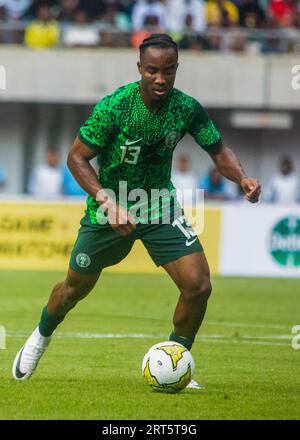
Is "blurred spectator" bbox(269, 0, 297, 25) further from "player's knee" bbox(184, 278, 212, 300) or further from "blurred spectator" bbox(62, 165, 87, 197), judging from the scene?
"player's knee" bbox(184, 278, 212, 300)

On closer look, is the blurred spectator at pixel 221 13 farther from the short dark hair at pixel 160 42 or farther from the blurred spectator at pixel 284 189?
the short dark hair at pixel 160 42

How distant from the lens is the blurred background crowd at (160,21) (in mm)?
26719

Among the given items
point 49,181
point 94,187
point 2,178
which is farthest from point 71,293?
point 2,178

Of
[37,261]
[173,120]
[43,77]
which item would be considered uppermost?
[173,120]

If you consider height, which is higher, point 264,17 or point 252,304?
point 264,17

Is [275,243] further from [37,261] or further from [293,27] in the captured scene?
[293,27]

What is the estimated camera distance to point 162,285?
19641 millimetres

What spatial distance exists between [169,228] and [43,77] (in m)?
19.6

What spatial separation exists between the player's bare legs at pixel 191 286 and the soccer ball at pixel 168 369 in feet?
0.88

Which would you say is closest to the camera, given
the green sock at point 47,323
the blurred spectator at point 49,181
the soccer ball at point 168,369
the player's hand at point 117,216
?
the player's hand at point 117,216

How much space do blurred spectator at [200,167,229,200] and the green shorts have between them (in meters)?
14.6

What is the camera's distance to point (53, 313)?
9.54 metres

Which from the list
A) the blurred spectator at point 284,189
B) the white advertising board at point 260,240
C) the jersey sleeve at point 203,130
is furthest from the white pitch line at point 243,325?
the blurred spectator at point 284,189

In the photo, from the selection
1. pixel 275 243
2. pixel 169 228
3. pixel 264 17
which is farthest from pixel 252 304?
pixel 264 17
